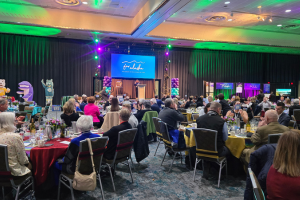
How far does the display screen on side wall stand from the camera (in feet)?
48.0

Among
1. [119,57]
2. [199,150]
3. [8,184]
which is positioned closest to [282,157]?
[199,150]

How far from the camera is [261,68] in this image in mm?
18516

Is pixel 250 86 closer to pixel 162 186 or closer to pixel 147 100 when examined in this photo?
pixel 147 100

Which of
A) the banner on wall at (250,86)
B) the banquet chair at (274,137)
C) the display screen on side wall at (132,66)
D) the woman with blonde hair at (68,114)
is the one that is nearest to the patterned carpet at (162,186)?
the banquet chair at (274,137)

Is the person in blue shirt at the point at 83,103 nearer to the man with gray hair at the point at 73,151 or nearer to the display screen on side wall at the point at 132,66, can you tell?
the man with gray hair at the point at 73,151

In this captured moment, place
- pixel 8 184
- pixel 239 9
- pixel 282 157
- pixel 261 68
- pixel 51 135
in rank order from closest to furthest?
pixel 282 157 → pixel 8 184 → pixel 51 135 → pixel 239 9 → pixel 261 68

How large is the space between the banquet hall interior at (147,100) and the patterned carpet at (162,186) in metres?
0.02

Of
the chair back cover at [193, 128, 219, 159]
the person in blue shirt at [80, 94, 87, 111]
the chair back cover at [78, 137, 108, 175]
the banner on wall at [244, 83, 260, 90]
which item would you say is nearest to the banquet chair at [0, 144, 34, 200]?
the chair back cover at [78, 137, 108, 175]

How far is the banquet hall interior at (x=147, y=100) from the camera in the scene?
9.25ft

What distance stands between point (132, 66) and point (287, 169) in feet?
45.2

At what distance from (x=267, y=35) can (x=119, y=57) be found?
924 cm

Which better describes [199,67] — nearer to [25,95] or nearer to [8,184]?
[25,95]

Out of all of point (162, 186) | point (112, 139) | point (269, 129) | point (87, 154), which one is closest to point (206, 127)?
point (269, 129)

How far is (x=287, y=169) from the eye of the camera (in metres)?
1.53
